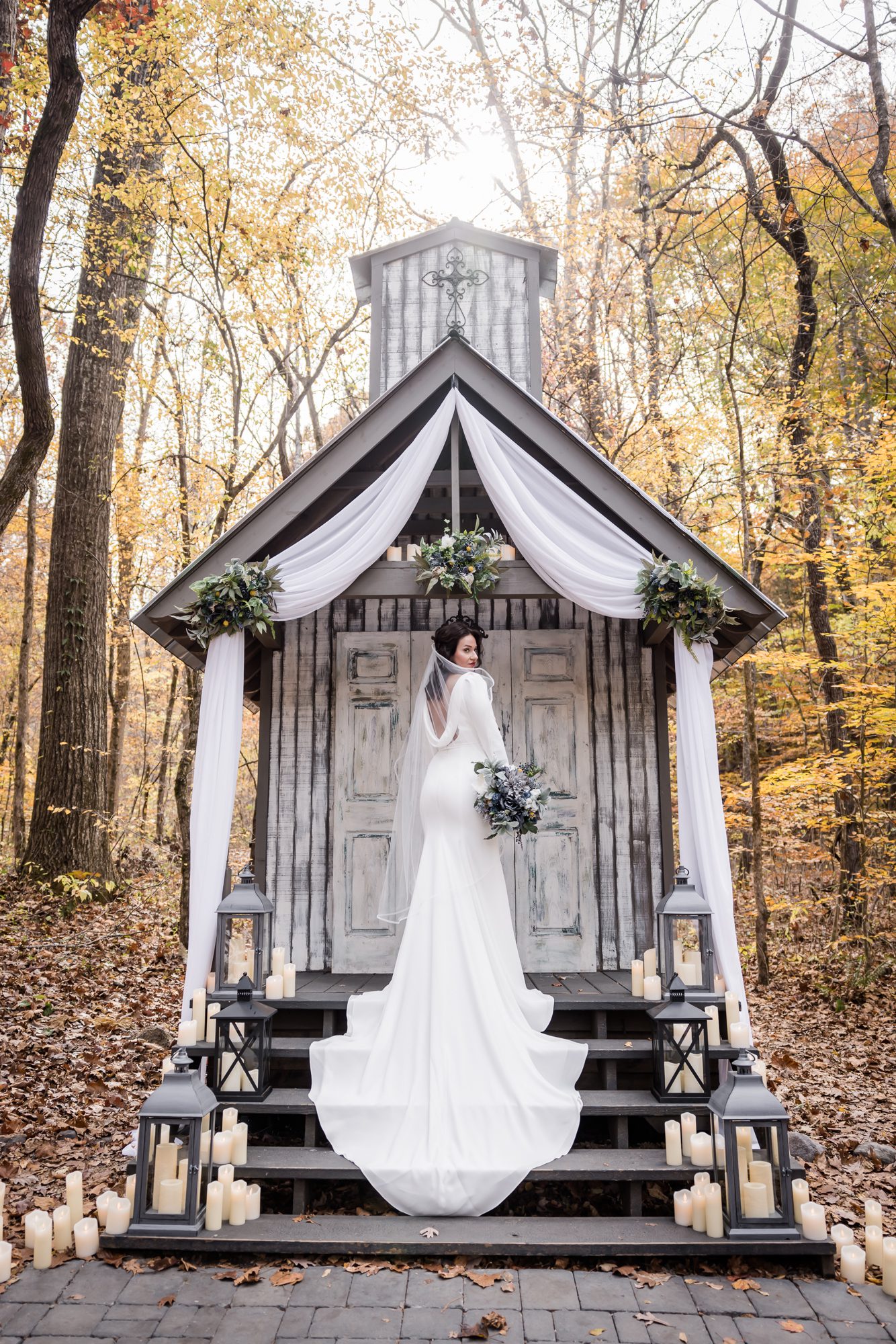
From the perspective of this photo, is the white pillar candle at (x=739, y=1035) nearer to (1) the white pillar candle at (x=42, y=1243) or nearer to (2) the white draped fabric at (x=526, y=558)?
(2) the white draped fabric at (x=526, y=558)

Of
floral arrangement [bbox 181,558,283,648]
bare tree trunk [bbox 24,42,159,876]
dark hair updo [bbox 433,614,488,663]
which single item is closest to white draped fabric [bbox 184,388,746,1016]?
floral arrangement [bbox 181,558,283,648]

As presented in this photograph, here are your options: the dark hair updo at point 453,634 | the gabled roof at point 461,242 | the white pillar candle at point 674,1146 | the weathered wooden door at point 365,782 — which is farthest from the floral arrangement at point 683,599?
the gabled roof at point 461,242

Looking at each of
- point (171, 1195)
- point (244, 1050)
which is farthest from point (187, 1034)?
point (171, 1195)

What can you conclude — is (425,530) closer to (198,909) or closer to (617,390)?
(198,909)

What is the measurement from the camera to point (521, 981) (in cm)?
563

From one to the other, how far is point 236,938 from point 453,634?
8.21ft

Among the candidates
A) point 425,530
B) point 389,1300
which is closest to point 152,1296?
point 389,1300

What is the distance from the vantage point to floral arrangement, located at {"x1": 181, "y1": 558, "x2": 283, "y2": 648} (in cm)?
602

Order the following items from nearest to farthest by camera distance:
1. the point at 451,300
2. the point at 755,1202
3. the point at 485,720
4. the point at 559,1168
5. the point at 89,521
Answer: the point at 755,1202
the point at 559,1168
the point at 485,720
the point at 451,300
the point at 89,521

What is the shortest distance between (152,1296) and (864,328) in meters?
14.6

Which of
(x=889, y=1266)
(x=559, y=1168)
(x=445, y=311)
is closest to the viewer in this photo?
(x=889, y=1266)

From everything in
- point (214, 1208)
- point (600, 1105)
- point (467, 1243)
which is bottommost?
point (467, 1243)

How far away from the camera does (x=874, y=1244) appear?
165 inches

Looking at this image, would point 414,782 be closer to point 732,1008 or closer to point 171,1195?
point 732,1008
